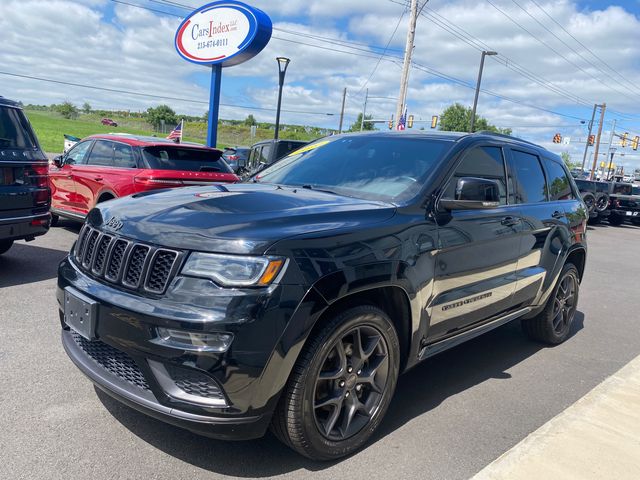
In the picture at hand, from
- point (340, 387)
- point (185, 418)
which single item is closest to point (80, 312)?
point (185, 418)

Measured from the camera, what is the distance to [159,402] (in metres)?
2.47

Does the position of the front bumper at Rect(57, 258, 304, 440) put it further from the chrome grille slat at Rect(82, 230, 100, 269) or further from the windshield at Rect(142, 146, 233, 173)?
the windshield at Rect(142, 146, 233, 173)

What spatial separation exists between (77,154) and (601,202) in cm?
1917

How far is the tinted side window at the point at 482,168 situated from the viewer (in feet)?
11.7

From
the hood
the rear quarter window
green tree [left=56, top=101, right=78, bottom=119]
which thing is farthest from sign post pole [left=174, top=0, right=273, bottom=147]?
→ green tree [left=56, top=101, right=78, bottom=119]

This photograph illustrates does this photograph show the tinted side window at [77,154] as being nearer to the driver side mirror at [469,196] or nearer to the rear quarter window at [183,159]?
the rear quarter window at [183,159]

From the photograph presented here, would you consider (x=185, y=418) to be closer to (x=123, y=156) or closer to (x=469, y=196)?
(x=469, y=196)

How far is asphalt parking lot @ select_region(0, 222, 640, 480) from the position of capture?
276 cm

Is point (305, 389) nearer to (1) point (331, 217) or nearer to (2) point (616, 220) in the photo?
(1) point (331, 217)

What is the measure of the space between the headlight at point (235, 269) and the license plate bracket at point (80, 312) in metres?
0.58

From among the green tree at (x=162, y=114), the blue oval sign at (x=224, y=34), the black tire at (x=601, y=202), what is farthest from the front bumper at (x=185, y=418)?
the green tree at (x=162, y=114)

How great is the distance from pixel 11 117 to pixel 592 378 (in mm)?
6242

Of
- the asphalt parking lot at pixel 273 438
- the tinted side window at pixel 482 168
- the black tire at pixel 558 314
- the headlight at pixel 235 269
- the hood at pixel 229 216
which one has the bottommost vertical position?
the asphalt parking lot at pixel 273 438

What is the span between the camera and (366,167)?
12.5 ft
